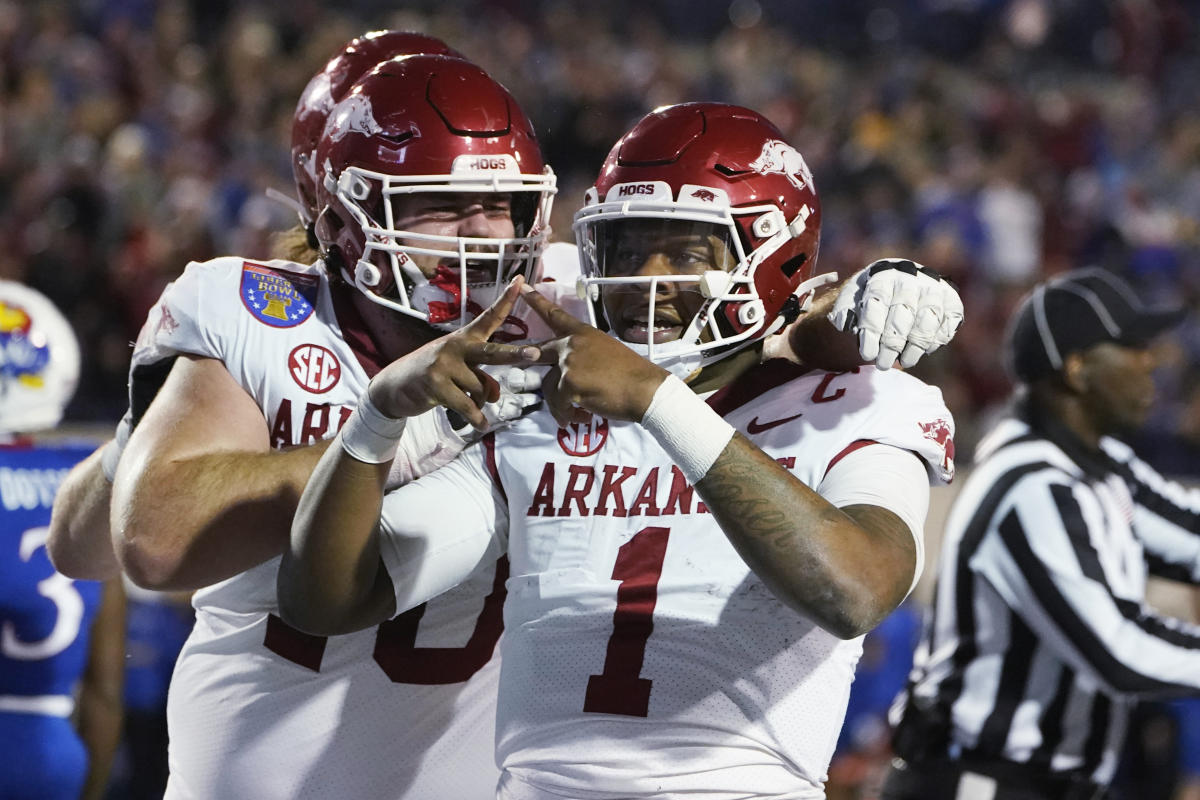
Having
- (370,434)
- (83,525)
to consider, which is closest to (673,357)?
(370,434)

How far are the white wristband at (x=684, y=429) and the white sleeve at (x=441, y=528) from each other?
16.8 inches

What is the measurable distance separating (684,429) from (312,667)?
35.5 inches

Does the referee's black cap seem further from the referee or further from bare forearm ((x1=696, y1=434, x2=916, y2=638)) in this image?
bare forearm ((x1=696, y1=434, x2=916, y2=638))

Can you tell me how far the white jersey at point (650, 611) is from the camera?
2.04 metres

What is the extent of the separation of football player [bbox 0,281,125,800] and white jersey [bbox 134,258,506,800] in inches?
53.9

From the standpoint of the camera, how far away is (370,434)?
201 centimetres

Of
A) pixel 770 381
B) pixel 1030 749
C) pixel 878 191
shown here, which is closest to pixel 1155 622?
pixel 1030 749

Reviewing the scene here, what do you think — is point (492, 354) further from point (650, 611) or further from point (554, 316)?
point (650, 611)

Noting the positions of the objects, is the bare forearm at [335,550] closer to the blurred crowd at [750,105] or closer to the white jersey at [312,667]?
the white jersey at [312,667]

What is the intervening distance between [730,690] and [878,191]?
7031 mm

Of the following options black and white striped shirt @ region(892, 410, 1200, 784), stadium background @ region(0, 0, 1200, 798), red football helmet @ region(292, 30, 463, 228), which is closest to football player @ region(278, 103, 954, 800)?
red football helmet @ region(292, 30, 463, 228)

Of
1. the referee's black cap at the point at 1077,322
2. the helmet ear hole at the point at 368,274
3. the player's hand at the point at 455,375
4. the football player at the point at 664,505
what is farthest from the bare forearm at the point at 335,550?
the referee's black cap at the point at 1077,322

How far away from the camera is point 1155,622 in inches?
135

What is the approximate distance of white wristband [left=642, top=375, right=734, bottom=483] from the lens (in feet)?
6.20
